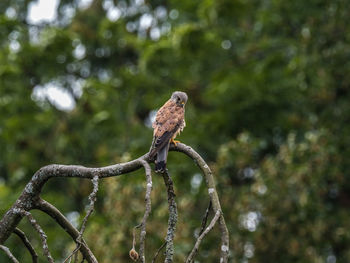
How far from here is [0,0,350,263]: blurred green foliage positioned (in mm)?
7387

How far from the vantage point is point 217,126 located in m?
8.51

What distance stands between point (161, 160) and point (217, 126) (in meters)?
5.10

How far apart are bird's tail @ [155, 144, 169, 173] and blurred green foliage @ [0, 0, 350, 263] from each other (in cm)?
228

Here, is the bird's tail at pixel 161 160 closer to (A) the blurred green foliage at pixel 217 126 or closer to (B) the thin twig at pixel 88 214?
(B) the thin twig at pixel 88 214

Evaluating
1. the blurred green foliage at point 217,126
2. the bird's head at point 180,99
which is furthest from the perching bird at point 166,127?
the blurred green foliage at point 217,126

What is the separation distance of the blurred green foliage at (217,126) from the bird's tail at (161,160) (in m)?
2.28

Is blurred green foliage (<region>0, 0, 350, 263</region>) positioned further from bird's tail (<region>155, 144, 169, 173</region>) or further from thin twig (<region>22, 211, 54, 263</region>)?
thin twig (<region>22, 211, 54, 263</region>)

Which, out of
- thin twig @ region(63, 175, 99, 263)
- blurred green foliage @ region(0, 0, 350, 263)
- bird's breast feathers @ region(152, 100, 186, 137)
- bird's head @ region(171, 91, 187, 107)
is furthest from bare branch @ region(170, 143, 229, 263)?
blurred green foliage @ region(0, 0, 350, 263)

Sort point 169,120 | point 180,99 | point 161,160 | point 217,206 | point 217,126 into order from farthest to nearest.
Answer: point 217,126
point 180,99
point 169,120
point 161,160
point 217,206

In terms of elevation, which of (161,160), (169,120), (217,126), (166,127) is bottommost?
(161,160)

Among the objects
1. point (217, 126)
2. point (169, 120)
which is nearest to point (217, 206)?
point (169, 120)

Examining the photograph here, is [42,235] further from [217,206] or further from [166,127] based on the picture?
[166,127]

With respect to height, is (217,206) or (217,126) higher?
(217,126)

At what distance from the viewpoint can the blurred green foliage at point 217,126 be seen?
24.2 feet
